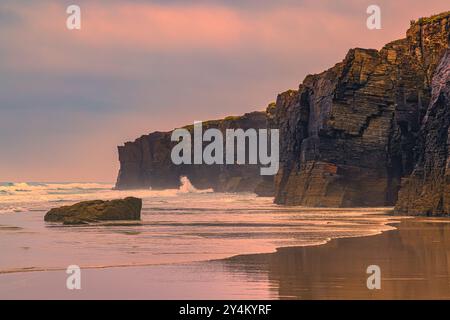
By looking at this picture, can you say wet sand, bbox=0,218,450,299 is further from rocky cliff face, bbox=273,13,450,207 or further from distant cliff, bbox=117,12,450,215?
rocky cliff face, bbox=273,13,450,207

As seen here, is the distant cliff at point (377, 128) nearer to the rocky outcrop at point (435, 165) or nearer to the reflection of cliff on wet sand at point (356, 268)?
the rocky outcrop at point (435, 165)

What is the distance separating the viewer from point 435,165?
47906 millimetres

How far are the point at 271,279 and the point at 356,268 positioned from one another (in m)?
2.82

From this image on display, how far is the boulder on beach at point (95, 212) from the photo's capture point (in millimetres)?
39062

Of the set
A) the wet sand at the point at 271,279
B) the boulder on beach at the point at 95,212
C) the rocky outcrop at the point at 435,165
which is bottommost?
the wet sand at the point at 271,279

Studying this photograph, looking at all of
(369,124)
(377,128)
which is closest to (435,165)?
(377,128)

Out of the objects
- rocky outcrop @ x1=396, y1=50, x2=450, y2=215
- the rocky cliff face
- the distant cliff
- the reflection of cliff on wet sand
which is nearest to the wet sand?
the reflection of cliff on wet sand

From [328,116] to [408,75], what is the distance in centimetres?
1145

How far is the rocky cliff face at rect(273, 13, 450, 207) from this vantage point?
61438 millimetres

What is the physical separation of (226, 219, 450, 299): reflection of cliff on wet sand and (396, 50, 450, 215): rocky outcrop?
18492mm

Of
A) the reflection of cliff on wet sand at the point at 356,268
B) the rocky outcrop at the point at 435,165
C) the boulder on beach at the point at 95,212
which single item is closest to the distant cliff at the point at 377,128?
the rocky outcrop at the point at 435,165

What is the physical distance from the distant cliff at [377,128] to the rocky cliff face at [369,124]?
0.25ft
